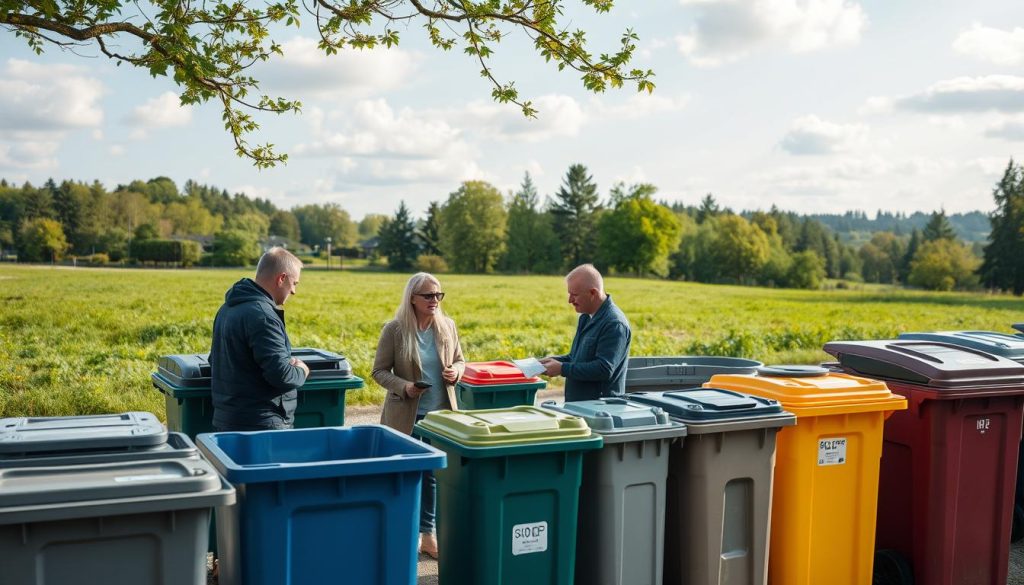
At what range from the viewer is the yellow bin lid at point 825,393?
480 centimetres

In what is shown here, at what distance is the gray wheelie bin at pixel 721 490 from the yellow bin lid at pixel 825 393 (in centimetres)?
21

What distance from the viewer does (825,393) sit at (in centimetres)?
489

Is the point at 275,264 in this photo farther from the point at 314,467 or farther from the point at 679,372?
the point at 679,372

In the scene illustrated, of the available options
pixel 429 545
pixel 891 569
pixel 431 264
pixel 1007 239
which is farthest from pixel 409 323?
pixel 431 264

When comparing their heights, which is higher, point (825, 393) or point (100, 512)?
point (825, 393)

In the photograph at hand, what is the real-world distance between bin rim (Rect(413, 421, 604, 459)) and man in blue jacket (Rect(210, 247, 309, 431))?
1022 mm

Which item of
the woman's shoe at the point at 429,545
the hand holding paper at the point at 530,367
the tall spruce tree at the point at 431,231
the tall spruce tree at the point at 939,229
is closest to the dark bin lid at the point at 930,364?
the hand holding paper at the point at 530,367

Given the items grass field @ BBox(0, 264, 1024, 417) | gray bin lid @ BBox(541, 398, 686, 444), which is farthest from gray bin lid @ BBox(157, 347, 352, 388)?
grass field @ BBox(0, 264, 1024, 417)

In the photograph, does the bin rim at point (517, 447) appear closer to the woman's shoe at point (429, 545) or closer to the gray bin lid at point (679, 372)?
the woman's shoe at point (429, 545)

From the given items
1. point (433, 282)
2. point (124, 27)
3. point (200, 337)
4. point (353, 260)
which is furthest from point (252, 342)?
point (353, 260)

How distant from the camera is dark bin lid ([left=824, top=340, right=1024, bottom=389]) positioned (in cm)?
516

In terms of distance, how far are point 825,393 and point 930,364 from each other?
2.74ft

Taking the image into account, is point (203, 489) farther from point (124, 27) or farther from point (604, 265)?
point (604, 265)

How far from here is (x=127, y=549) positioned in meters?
2.98
